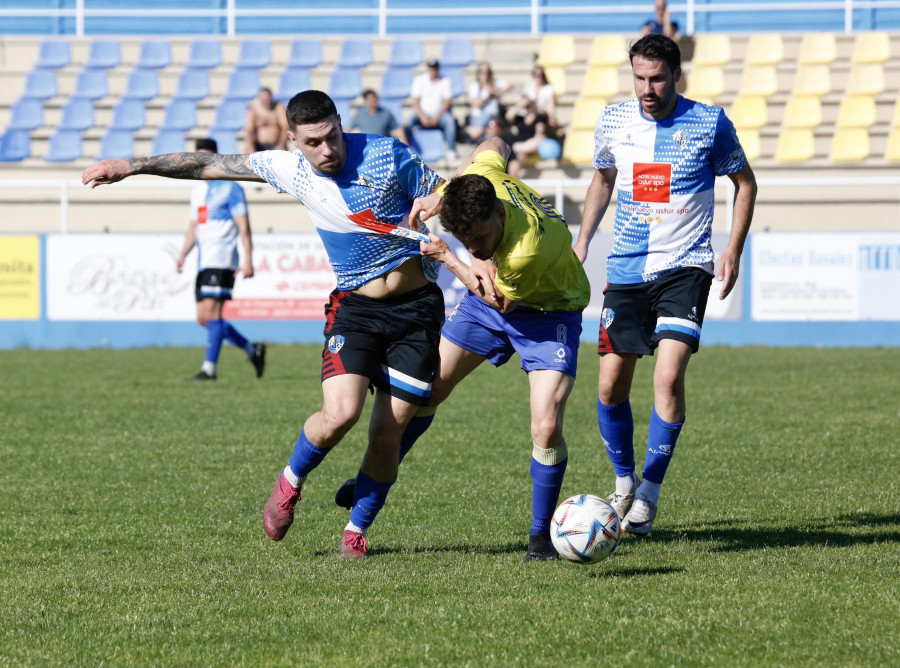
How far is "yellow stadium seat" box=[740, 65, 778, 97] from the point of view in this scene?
842 inches

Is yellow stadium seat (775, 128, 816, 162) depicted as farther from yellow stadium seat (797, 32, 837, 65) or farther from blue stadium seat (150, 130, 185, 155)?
blue stadium seat (150, 130, 185, 155)

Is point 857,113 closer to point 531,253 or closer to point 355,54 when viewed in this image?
point 355,54

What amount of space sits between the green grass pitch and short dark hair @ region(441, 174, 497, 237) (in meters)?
1.42

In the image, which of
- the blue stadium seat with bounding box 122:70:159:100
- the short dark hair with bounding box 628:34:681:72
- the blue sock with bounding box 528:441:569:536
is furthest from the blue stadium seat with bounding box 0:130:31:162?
the blue sock with bounding box 528:441:569:536

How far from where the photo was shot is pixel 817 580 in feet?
15.7

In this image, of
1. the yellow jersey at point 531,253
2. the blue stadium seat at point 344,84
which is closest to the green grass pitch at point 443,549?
the yellow jersey at point 531,253

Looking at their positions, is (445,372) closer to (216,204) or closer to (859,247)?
(216,204)

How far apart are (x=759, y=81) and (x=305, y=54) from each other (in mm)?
8353

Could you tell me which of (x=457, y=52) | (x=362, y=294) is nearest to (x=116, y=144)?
(x=457, y=52)

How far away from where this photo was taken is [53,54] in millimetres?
23469

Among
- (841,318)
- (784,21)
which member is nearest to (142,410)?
(841,318)

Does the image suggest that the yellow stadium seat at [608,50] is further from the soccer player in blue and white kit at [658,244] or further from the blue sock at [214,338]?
the soccer player in blue and white kit at [658,244]

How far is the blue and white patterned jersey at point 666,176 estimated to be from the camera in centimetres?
593

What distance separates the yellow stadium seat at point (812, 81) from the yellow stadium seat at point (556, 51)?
4.04 meters
